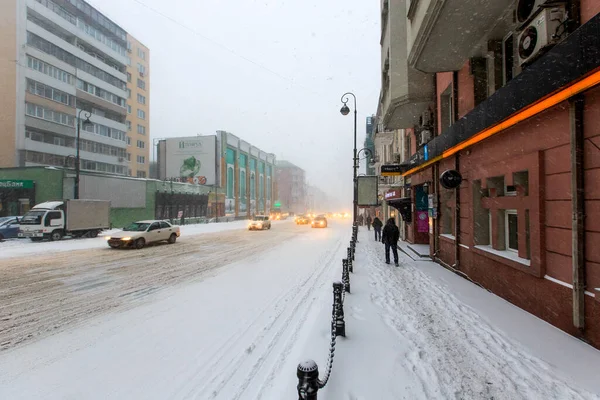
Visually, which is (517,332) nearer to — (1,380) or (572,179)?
(572,179)

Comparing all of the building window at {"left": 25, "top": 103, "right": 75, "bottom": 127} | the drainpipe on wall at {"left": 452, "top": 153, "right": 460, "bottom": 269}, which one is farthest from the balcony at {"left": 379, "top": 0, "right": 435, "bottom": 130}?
the building window at {"left": 25, "top": 103, "right": 75, "bottom": 127}

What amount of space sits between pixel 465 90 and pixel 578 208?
5943 mm

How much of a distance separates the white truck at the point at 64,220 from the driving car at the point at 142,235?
5.26 m

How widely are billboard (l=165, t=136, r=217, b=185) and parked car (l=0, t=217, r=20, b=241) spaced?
36688mm

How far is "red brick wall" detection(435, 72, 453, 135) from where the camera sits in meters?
11.0

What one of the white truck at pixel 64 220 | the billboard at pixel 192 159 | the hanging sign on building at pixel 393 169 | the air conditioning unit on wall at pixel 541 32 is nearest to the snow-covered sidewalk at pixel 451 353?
the air conditioning unit on wall at pixel 541 32

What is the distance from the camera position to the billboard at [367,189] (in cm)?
2261

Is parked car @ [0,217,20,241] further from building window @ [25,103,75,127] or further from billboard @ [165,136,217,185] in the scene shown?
billboard @ [165,136,217,185]

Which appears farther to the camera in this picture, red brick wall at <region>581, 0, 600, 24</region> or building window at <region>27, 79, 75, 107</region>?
building window at <region>27, 79, 75, 107</region>

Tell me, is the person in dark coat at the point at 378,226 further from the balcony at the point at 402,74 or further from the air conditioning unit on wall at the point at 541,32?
the air conditioning unit on wall at the point at 541,32

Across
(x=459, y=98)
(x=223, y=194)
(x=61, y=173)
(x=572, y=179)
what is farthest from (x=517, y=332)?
(x=223, y=194)

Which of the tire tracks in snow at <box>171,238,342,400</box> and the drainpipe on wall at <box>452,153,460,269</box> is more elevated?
the drainpipe on wall at <box>452,153,460,269</box>

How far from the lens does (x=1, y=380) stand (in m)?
3.96

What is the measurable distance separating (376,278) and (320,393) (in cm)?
635
